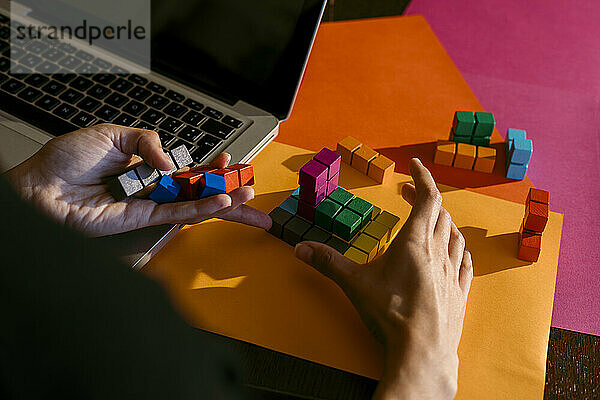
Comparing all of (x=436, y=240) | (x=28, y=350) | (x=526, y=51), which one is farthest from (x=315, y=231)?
(x=526, y=51)

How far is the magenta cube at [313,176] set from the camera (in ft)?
2.79

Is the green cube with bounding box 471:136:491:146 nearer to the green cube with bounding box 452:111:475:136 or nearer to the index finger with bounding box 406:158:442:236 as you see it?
the green cube with bounding box 452:111:475:136

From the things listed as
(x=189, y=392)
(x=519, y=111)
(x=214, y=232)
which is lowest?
(x=214, y=232)

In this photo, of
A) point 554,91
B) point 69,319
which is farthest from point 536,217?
point 69,319

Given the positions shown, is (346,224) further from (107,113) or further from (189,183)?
(107,113)

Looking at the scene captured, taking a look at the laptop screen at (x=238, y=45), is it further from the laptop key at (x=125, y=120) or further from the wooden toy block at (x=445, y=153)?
the wooden toy block at (x=445, y=153)

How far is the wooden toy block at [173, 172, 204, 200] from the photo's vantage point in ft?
2.69

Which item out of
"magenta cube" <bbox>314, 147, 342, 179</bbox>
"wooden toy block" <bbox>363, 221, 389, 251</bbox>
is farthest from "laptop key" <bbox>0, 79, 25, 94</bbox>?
"wooden toy block" <bbox>363, 221, 389, 251</bbox>

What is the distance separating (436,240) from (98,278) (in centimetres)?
56

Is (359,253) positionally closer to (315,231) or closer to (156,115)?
(315,231)

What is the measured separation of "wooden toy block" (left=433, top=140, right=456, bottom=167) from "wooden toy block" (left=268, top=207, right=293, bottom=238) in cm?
32

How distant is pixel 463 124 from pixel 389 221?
27 centimetres

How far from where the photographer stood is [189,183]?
2.70 ft

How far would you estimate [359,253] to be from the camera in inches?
33.1
